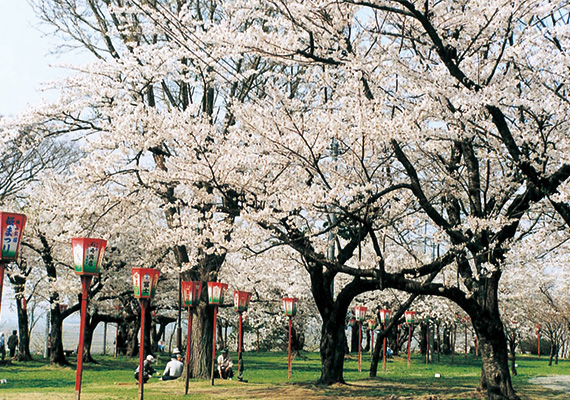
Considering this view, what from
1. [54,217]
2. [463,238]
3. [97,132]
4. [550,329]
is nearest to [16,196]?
[54,217]

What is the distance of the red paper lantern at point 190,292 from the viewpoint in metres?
14.6

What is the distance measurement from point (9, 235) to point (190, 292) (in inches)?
280

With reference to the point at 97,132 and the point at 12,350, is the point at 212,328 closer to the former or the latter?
the point at 97,132

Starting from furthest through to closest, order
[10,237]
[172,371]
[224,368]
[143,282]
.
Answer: [224,368], [172,371], [143,282], [10,237]

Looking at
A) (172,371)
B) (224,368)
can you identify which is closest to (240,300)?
(224,368)

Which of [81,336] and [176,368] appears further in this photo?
[176,368]

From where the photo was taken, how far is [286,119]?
9836mm

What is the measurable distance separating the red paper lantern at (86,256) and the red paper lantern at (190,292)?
5.22 m

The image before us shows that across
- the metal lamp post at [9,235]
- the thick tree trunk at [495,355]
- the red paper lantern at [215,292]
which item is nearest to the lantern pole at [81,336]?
the metal lamp post at [9,235]

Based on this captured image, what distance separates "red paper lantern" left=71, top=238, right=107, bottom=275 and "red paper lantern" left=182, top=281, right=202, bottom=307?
17.1 ft

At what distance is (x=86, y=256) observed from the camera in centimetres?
937

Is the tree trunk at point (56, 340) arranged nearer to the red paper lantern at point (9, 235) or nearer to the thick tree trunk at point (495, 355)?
the red paper lantern at point (9, 235)

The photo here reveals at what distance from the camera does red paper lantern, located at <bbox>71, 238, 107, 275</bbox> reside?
9352mm

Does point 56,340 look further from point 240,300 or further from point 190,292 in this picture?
point 190,292
